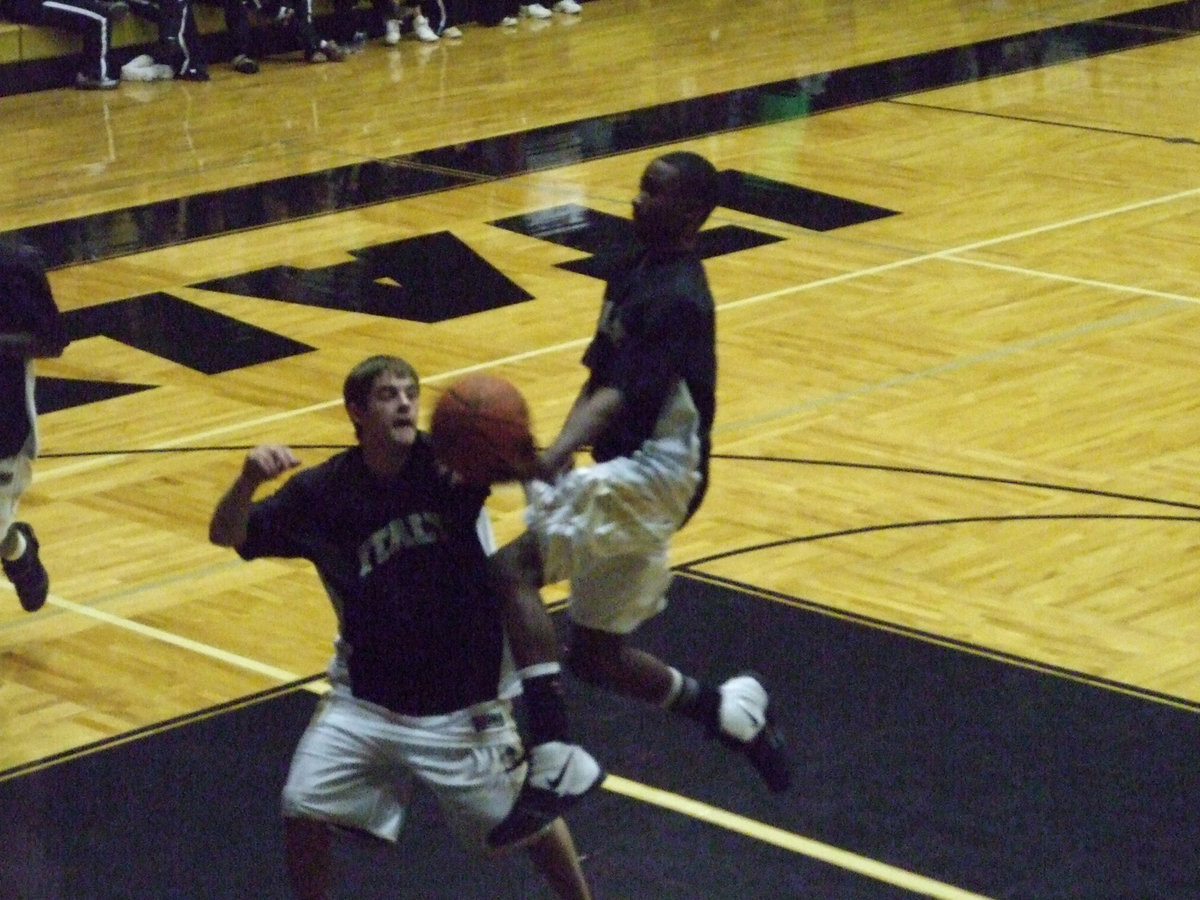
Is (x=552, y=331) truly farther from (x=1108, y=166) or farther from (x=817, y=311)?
(x=1108, y=166)

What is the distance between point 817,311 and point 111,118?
19.9 ft

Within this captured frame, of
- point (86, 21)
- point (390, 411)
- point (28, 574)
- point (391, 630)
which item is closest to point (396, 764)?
point (391, 630)

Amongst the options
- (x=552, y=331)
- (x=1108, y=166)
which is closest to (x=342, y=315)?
(x=552, y=331)

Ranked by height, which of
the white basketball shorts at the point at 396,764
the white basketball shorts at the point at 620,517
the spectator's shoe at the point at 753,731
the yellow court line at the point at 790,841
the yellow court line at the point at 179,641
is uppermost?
the white basketball shorts at the point at 620,517

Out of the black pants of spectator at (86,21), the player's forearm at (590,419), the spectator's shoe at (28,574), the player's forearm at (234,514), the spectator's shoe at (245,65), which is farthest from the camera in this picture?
the spectator's shoe at (245,65)

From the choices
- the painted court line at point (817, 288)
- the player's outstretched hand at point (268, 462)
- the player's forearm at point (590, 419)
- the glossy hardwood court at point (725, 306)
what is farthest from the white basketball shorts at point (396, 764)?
the painted court line at point (817, 288)

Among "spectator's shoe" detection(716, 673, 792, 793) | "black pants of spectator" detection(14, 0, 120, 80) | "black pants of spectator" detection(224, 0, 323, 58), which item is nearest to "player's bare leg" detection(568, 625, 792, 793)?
"spectator's shoe" detection(716, 673, 792, 793)

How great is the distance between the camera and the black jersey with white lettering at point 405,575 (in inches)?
163

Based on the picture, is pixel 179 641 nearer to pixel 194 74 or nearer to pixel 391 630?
pixel 391 630

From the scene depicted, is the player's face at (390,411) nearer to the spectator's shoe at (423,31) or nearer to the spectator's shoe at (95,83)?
the spectator's shoe at (95,83)

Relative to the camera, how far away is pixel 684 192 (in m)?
4.77

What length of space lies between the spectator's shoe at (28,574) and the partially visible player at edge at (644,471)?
2.10 m

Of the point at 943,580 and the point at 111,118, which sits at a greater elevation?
the point at 111,118

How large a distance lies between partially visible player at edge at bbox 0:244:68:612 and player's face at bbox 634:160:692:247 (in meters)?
1.73
